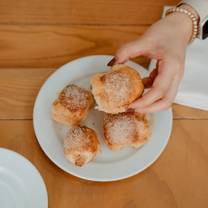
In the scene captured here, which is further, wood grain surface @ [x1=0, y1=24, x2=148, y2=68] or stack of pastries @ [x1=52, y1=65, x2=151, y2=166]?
wood grain surface @ [x1=0, y1=24, x2=148, y2=68]

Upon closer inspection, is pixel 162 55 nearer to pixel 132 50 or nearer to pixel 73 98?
pixel 132 50

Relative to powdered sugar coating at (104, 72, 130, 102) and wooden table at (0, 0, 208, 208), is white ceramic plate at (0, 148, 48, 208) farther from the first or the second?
powdered sugar coating at (104, 72, 130, 102)

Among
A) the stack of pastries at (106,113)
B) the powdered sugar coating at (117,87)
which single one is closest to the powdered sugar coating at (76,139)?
the stack of pastries at (106,113)

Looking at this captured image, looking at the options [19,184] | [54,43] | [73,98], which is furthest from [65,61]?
[19,184]

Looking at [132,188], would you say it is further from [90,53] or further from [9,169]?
[90,53]

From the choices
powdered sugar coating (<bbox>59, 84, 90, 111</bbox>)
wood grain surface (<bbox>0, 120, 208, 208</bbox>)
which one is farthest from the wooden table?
powdered sugar coating (<bbox>59, 84, 90, 111</bbox>)

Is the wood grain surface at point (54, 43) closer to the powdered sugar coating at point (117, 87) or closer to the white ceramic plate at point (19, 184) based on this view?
the powdered sugar coating at point (117, 87)

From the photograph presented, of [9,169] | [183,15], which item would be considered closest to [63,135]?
[9,169]
